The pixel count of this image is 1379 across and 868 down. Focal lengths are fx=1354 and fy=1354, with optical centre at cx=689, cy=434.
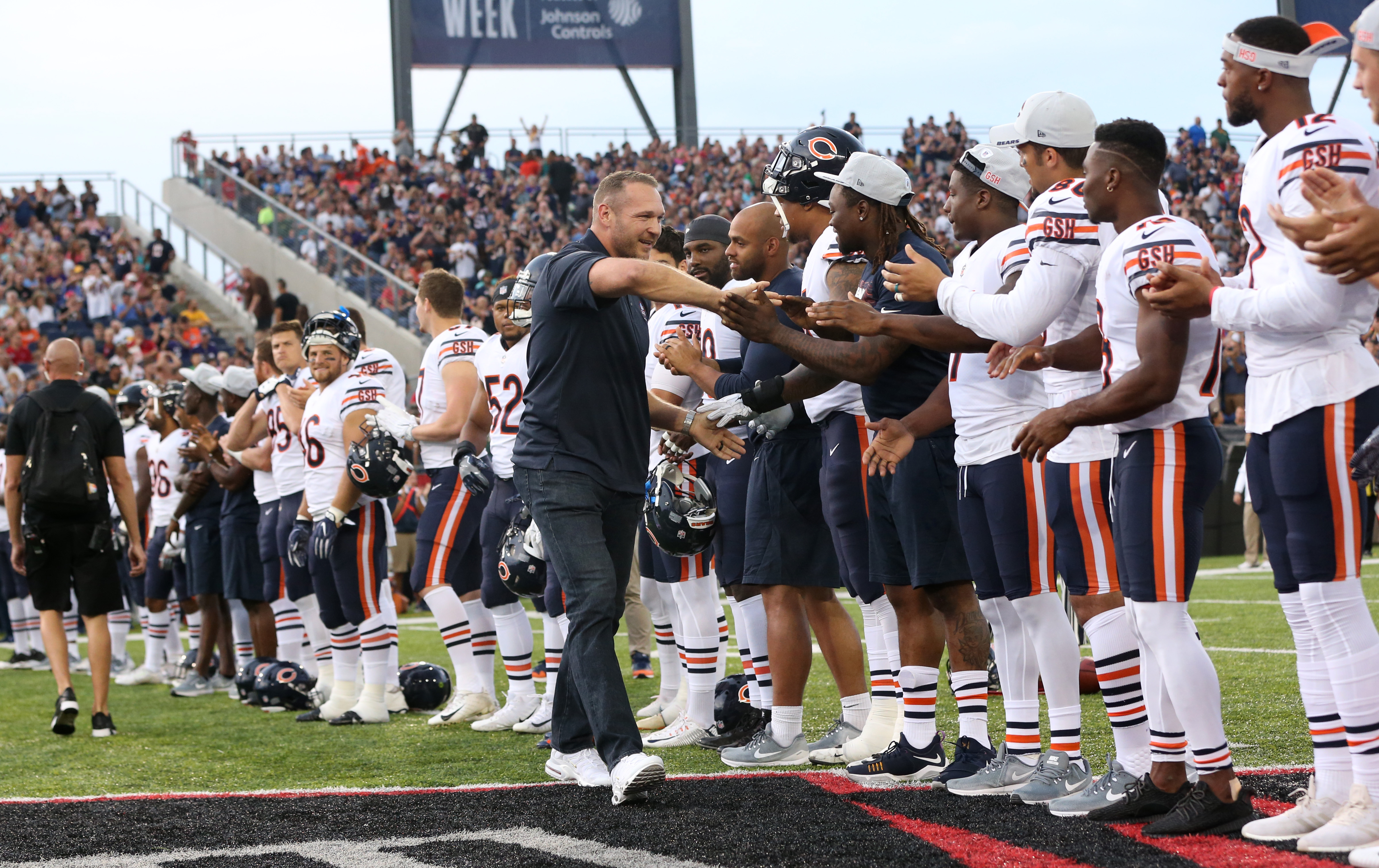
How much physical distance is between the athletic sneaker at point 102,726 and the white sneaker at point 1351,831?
20.6 ft

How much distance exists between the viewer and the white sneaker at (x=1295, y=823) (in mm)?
3717

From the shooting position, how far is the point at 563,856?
3934mm

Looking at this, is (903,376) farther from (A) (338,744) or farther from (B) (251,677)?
(B) (251,677)

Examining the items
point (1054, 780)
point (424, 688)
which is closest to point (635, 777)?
point (1054, 780)

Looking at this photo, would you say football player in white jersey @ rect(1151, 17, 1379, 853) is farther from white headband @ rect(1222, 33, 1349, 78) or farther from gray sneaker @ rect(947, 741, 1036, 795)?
gray sneaker @ rect(947, 741, 1036, 795)

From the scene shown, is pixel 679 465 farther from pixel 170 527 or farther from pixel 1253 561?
pixel 1253 561

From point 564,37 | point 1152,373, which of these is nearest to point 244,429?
point 1152,373

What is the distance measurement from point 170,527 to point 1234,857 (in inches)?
330

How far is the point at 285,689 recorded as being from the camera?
8.46 metres

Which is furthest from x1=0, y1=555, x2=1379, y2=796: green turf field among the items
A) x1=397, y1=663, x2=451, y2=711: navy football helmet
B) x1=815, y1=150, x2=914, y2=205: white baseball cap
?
x1=815, y1=150, x2=914, y2=205: white baseball cap

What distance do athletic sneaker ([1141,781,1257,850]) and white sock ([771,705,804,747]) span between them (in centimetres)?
198

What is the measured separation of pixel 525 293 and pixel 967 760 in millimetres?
3369

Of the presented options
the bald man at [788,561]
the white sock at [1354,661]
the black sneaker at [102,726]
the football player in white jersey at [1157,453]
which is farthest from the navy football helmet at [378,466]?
the white sock at [1354,661]

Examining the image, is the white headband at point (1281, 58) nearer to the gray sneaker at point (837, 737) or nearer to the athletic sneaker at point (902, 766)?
the athletic sneaker at point (902, 766)
